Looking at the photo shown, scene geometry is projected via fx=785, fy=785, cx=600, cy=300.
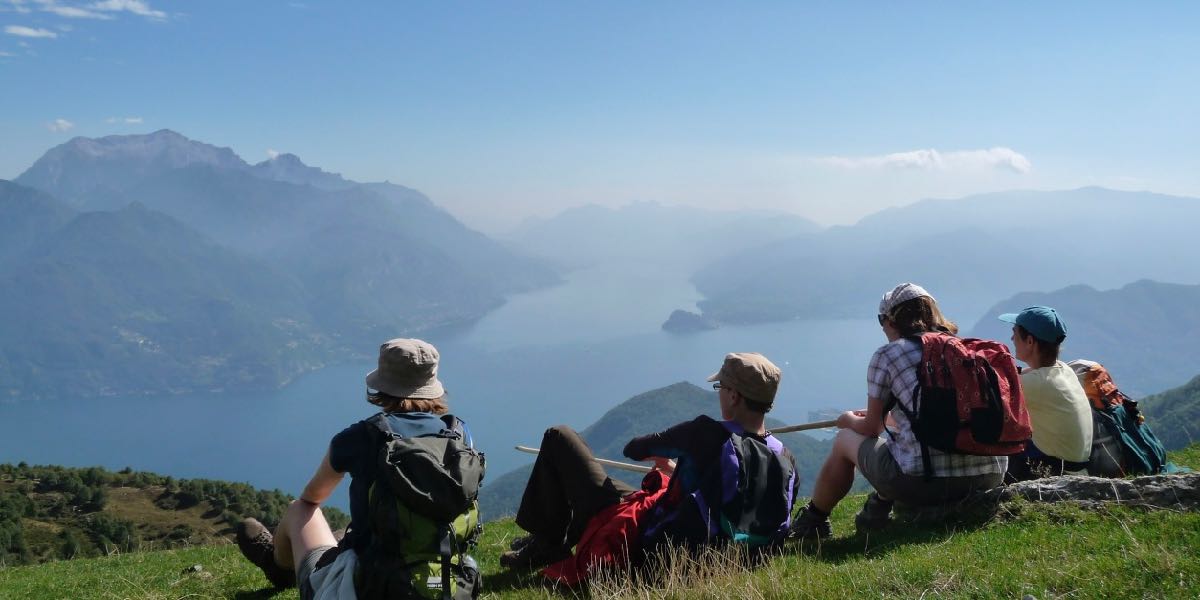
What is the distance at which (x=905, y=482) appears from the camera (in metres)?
5.78

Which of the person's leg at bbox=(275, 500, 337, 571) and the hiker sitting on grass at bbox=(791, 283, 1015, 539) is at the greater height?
the hiker sitting on grass at bbox=(791, 283, 1015, 539)

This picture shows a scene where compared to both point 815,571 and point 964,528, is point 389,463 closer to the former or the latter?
point 815,571

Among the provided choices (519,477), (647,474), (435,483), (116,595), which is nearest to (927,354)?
(647,474)

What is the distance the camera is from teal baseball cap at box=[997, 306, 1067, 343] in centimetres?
649

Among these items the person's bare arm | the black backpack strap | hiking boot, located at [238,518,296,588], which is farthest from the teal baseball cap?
hiking boot, located at [238,518,296,588]

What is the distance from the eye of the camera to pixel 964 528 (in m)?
5.80

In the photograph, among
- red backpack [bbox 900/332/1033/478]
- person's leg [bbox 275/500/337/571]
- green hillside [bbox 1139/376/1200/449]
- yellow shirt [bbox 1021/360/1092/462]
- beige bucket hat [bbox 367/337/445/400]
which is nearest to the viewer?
beige bucket hat [bbox 367/337/445/400]

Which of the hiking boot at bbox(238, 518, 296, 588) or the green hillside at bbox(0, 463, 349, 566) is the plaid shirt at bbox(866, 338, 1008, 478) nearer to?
the hiking boot at bbox(238, 518, 296, 588)

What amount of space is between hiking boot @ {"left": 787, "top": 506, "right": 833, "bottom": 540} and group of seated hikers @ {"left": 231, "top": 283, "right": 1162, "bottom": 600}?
0.4 inches

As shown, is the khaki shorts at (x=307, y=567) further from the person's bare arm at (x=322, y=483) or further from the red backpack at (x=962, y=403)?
the red backpack at (x=962, y=403)

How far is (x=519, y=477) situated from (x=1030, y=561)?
151m

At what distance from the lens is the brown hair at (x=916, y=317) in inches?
225

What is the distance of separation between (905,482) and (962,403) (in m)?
0.78

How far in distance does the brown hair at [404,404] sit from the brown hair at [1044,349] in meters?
4.87
